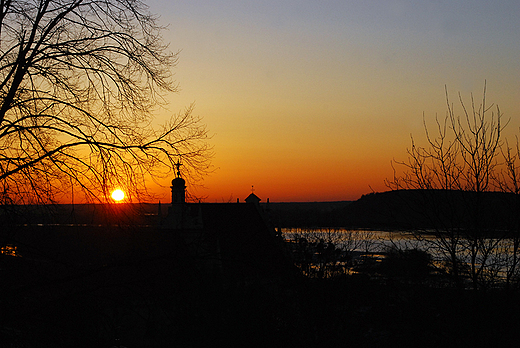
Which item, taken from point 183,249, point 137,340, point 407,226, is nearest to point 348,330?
point 407,226

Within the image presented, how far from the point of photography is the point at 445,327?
8461 millimetres

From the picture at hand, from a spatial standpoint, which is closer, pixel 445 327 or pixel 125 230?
pixel 125 230

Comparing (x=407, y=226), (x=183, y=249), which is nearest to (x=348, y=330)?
(x=407, y=226)

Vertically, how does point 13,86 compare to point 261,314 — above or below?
above

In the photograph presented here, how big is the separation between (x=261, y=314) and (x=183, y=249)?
429 inches

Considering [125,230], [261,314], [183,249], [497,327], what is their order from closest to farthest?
[183,249] → [125,230] → [497,327] → [261,314]

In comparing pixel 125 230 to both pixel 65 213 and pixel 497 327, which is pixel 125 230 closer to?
pixel 65 213

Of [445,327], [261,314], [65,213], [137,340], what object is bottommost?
[137,340]

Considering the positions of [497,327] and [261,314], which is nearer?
[497,327]

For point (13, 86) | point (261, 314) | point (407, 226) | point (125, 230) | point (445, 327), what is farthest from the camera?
point (261, 314)

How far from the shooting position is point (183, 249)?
4227mm

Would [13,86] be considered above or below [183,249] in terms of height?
above

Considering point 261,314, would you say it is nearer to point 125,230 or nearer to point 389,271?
point 125,230

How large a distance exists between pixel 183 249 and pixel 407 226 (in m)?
6.72
